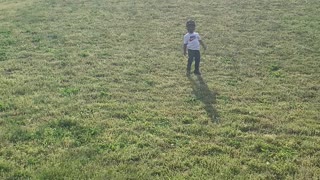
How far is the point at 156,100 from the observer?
927 cm

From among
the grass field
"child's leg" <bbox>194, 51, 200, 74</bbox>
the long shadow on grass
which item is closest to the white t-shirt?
"child's leg" <bbox>194, 51, 200, 74</bbox>

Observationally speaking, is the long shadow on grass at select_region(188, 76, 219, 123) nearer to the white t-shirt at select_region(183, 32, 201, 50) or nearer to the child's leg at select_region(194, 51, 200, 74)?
the child's leg at select_region(194, 51, 200, 74)

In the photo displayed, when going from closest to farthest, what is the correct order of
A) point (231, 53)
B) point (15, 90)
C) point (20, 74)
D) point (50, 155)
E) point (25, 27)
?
point (50, 155) < point (15, 90) < point (20, 74) < point (231, 53) < point (25, 27)

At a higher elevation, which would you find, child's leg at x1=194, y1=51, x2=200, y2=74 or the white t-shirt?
the white t-shirt

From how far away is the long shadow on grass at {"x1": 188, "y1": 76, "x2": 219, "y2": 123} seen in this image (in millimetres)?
8500

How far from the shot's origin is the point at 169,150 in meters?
7.00

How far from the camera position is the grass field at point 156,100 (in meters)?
6.58

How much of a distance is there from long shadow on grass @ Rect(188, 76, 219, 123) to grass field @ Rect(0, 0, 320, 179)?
0.09 ft

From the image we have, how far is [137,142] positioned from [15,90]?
13.1 feet

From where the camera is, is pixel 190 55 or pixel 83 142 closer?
pixel 83 142

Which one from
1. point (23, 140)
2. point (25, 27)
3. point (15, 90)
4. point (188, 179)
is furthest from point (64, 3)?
point (188, 179)

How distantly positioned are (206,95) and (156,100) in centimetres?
124

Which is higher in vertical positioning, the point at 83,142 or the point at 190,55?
the point at 190,55

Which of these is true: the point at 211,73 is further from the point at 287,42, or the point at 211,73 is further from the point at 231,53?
the point at 287,42
